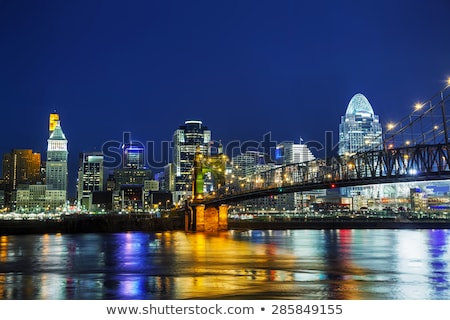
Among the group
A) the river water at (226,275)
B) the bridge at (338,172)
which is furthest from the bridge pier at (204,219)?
the river water at (226,275)

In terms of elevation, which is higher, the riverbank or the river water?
the riverbank

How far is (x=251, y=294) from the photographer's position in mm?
21828

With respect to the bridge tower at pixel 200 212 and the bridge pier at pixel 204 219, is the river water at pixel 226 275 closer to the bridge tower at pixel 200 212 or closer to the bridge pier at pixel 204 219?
the bridge pier at pixel 204 219

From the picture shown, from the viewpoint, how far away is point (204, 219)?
87375 millimetres

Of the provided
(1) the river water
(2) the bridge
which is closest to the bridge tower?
(2) the bridge

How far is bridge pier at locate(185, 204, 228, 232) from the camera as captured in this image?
283 feet

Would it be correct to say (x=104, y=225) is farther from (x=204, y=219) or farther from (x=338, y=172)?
(x=338, y=172)

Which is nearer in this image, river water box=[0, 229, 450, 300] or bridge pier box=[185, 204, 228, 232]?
river water box=[0, 229, 450, 300]

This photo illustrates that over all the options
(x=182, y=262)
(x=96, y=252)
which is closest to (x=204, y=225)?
(x=96, y=252)

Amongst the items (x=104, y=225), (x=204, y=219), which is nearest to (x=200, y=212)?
(x=204, y=219)

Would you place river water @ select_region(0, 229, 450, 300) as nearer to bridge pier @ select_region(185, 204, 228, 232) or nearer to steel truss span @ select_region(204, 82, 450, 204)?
steel truss span @ select_region(204, 82, 450, 204)
